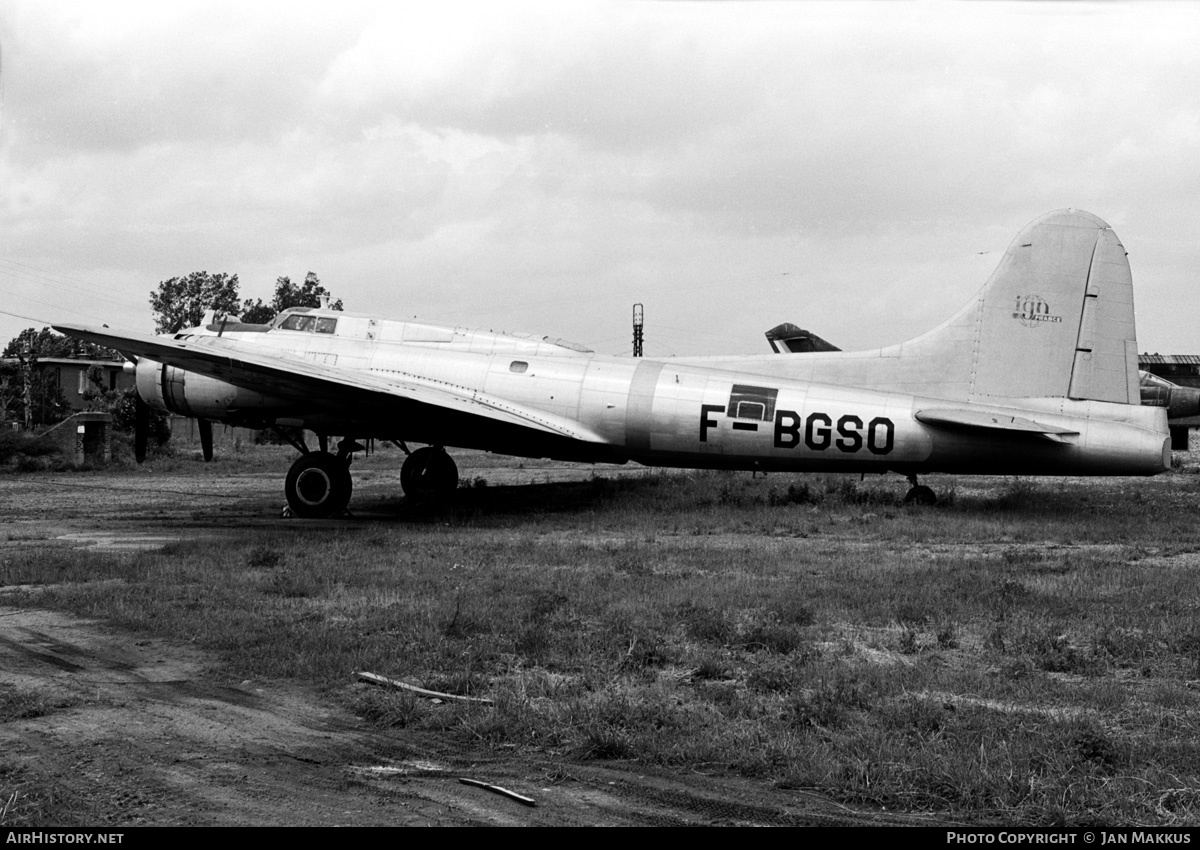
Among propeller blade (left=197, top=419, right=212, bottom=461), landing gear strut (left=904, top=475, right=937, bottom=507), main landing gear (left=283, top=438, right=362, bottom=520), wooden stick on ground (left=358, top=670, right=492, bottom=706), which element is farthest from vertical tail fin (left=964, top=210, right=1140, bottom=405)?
propeller blade (left=197, top=419, right=212, bottom=461)

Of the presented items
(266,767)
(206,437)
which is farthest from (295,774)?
(206,437)

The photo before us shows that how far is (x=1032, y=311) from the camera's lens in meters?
16.4

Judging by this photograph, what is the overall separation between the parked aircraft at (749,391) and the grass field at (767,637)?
1.40m

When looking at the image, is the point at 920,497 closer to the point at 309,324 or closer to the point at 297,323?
the point at 309,324

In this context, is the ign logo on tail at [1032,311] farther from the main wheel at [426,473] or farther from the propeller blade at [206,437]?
the propeller blade at [206,437]

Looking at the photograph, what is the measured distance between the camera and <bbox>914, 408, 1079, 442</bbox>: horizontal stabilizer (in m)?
15.6

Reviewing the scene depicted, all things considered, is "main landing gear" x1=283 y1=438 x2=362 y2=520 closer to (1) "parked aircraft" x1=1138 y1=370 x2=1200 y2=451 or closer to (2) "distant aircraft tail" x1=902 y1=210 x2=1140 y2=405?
(2) "distant aircraft tail" x1=902 y1=210 x2=1140 y2=405

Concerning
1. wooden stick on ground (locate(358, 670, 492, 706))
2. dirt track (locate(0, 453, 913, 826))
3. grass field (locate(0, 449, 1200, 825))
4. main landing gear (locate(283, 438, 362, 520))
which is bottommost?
dirt track (locate(0, 453, 913, 826))

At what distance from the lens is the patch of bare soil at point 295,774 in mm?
4762

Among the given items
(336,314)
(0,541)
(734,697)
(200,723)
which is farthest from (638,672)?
(336,314)

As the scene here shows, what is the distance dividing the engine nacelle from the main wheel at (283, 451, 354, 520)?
1593mm

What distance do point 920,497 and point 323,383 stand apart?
1055 cm

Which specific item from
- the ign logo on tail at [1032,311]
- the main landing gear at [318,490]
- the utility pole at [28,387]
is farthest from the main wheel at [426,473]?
the utility pole at [28,387]
